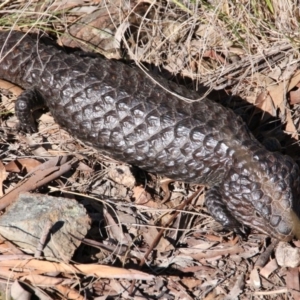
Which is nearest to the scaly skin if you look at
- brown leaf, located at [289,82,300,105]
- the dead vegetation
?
the dead vegetation

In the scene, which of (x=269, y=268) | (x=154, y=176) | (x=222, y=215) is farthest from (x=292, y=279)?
(x=154, y=176)

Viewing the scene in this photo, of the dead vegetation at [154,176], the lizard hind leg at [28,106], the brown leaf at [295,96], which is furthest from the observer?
the brown leaf at [295,96]

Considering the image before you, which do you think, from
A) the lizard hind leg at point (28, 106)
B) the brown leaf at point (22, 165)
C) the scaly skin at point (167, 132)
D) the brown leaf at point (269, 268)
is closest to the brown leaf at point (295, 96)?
→ the scaly skin at point (167, 132)

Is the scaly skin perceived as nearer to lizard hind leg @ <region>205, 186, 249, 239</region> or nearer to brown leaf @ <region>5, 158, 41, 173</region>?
lizard hind leg @ <region>205, 186, 249, 239</region>

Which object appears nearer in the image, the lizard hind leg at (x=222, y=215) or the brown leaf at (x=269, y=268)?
the brown leaf at (x=269, y=268)

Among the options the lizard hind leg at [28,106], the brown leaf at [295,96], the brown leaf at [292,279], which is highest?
the lizard hind leg at [28,106]

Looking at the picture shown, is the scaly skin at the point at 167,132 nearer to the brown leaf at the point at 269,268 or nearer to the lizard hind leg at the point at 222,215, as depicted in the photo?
the lizard hind leg at the point at 222,215

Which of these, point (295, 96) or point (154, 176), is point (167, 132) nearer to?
point (154, 176)
